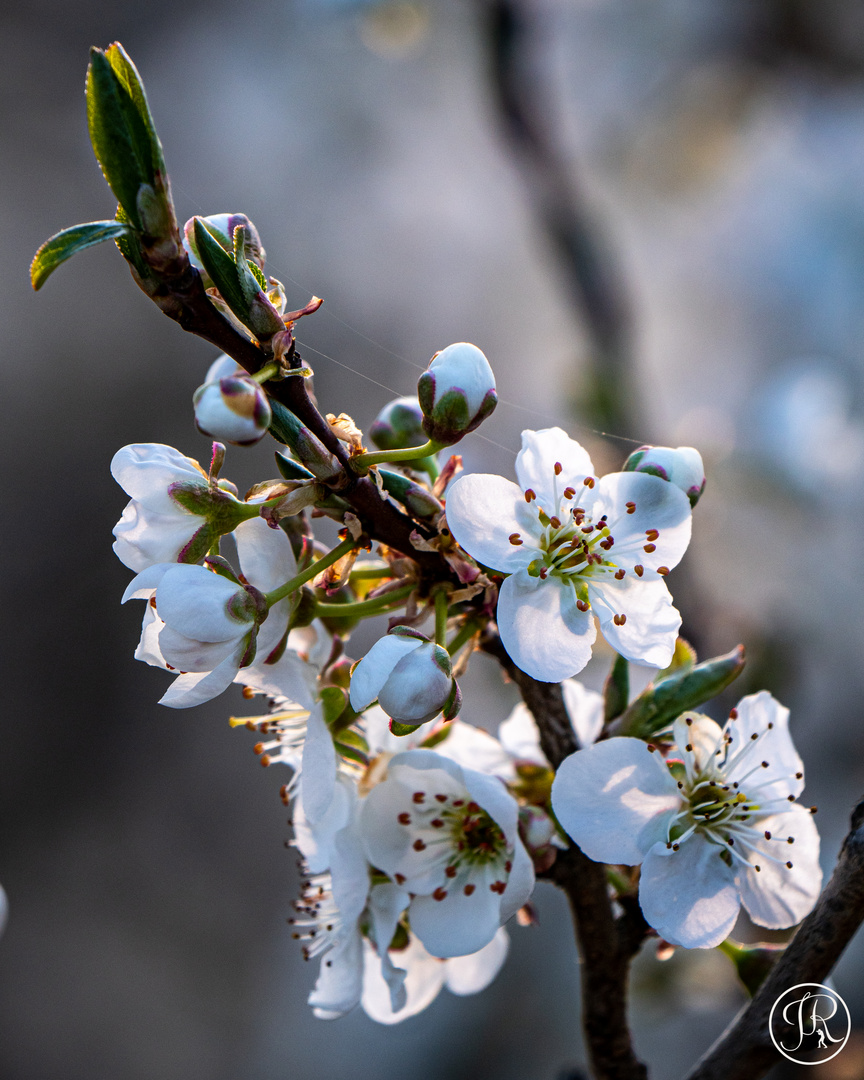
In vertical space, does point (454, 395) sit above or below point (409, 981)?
above

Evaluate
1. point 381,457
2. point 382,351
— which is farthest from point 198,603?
point 382,351

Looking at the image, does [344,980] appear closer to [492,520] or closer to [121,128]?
[492,520]

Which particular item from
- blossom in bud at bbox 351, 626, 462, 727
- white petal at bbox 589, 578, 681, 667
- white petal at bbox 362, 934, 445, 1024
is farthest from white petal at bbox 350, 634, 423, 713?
white petal at bbox 362, 934, 445, 1024

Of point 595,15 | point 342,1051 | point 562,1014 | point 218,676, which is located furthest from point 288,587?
point 595,15

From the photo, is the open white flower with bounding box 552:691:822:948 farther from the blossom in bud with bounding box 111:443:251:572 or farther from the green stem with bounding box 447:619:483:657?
the blossom in bud with bounding box 111:443:251:572

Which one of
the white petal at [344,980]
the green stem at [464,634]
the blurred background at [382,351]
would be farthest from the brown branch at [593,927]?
the blurred background at [382,351]

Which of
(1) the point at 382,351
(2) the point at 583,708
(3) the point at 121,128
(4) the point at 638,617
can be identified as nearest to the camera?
(3) the point at 121,128

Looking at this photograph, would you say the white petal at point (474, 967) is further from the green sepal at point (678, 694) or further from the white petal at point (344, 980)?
the green sepal at point (678, 694)
